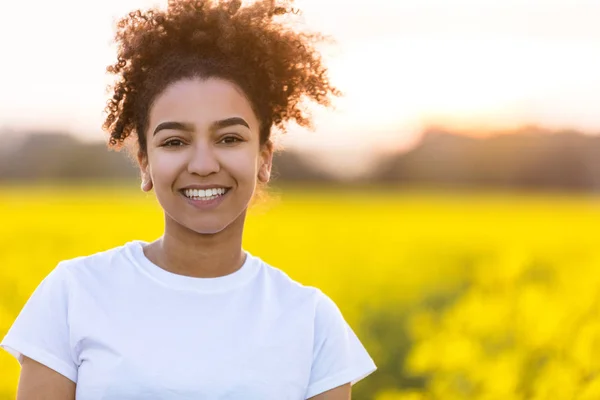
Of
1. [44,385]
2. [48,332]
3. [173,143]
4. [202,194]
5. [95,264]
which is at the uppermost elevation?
[173,143]

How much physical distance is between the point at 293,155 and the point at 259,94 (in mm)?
2135

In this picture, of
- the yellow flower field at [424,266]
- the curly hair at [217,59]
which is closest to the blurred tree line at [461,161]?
the yellow flower field at [424,266]

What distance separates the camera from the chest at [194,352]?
2391mm

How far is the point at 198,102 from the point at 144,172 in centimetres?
24

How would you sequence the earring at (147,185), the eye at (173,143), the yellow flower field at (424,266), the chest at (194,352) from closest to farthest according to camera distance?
the chest at (194,352) → the eye at (173,143) → the earring at (147,185) → the yellow flower field at (424,266)

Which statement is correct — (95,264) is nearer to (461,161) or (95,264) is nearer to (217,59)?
(217,59)

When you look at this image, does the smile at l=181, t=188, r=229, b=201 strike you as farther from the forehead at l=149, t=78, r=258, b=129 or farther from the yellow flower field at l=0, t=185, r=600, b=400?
the yellow flower field at l=0, t=185, r=600, b=400

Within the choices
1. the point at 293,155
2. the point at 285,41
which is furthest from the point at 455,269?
the point at 285,41

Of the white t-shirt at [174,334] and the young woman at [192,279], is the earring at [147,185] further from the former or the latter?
the white t-shirt at [174,334]

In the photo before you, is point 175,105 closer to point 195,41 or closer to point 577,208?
point 195,41

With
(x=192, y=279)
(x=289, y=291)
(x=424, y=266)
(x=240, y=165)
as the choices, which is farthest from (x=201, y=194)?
(x=424, y=266)

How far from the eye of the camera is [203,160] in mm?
2441

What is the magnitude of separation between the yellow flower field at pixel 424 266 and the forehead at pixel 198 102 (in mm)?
510

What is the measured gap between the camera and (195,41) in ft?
8.59
